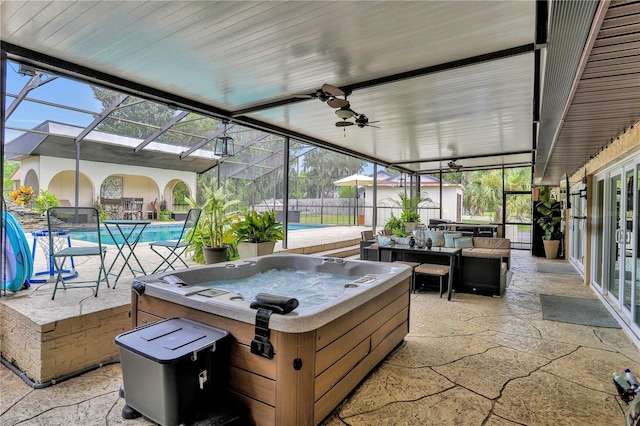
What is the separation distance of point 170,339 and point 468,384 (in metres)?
2.08

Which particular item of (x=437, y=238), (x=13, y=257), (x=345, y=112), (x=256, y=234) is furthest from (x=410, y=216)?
(x=13, y=257)

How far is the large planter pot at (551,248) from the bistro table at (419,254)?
5387mm

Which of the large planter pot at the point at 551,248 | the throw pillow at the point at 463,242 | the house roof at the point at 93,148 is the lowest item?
the large planter pot at the point at 551,248

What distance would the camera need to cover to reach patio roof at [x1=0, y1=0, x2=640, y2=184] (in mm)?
2066

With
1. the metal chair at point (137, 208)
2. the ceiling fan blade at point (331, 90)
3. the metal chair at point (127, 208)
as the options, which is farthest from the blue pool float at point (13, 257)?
the metal chair at point (137, 208)

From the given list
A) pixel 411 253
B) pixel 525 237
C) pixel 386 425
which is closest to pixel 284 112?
pixel 411 253

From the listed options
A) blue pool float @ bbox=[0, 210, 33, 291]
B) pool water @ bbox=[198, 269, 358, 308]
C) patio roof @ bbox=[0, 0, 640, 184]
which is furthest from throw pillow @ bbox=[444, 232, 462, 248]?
blue pool float @ bbox=[0, 210, 33, 291]

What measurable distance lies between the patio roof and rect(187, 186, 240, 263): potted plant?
51.5 inches

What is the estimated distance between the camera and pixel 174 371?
1686 millimetres

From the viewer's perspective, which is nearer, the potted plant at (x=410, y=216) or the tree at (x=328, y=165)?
the potted plant at (x=410, y=216)

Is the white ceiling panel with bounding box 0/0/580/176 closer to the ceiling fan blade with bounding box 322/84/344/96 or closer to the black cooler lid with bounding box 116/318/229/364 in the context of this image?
the ceiling fan blade with bounding box 322/84/344/96

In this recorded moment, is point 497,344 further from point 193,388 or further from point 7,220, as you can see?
point 7,220

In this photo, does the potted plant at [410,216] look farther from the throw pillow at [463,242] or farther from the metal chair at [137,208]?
the metal chair at [137,208]

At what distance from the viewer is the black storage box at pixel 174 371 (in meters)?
1.71
